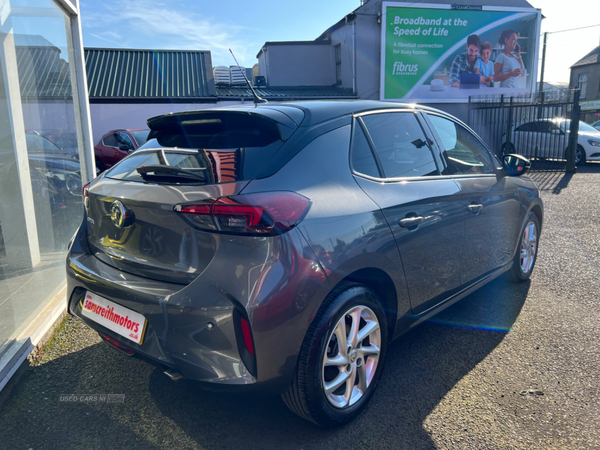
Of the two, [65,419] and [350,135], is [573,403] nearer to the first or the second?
[350,135]

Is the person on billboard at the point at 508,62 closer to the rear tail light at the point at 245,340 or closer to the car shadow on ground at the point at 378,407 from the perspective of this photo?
the car shadow on ground at the point at 378,407

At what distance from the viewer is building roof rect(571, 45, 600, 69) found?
43.1 m

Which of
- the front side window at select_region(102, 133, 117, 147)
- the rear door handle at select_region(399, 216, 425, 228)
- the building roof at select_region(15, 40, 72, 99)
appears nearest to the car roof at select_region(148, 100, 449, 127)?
the rear door handle at select_region(399, 216, 425, 228)

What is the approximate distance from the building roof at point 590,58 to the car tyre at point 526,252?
48.7 meters

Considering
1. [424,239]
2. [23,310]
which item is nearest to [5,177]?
[23,310]

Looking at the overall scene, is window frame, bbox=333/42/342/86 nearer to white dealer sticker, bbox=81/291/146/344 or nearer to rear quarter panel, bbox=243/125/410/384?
rear quarter panel, bbox=243/125/410/384

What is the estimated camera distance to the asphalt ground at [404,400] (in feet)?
7.34

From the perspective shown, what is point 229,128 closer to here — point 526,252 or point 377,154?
point 377,154

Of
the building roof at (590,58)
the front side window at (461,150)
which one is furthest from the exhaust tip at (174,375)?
the building roof at (590,58)

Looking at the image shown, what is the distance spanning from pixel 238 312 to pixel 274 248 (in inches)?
12.1

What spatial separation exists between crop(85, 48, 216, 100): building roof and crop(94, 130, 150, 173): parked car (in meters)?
6.62

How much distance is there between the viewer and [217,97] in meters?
18.2

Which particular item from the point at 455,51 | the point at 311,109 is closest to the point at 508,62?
the point at 455,51

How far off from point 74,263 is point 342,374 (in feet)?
5.33
